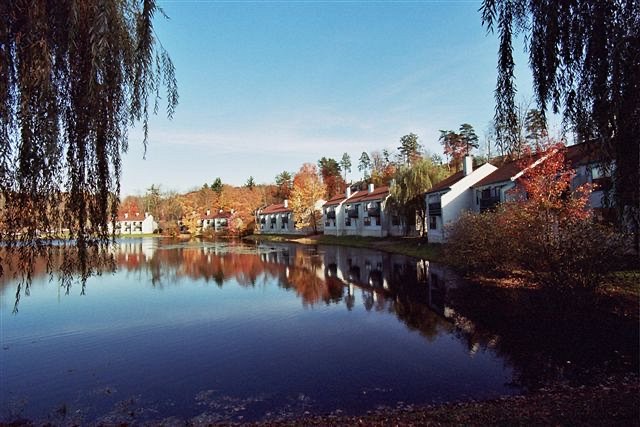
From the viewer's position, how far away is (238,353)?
38.5 feet

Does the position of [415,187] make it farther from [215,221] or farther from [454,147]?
[215,221]

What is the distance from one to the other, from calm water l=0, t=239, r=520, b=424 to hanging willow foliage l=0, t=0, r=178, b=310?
4439mm

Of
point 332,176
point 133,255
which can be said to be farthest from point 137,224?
point 133,255

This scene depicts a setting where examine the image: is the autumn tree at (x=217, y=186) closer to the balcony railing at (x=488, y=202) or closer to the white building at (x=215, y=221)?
the white building at (x=215, y=221)

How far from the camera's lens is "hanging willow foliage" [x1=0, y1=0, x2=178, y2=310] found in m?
4.64

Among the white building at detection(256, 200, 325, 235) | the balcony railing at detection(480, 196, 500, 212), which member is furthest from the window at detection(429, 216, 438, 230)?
the white building at detection(256, 200, 325, 235)

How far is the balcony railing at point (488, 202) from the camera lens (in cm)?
3203

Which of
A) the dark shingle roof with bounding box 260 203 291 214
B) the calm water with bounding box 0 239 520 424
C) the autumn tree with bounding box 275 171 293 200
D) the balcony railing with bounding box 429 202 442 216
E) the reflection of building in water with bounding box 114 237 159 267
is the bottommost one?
the calm water with bounding box 0 239 520 424

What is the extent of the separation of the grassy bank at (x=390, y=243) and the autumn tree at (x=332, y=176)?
24.5m

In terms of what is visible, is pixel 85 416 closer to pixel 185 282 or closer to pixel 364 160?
pixel 185 282

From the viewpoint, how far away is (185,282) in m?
25.8

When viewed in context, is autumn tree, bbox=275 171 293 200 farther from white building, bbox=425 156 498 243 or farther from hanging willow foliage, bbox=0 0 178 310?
hanging willow foliage, bbox=0 0 178 310

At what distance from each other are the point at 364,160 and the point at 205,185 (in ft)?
177

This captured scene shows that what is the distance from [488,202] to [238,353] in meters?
27.8
